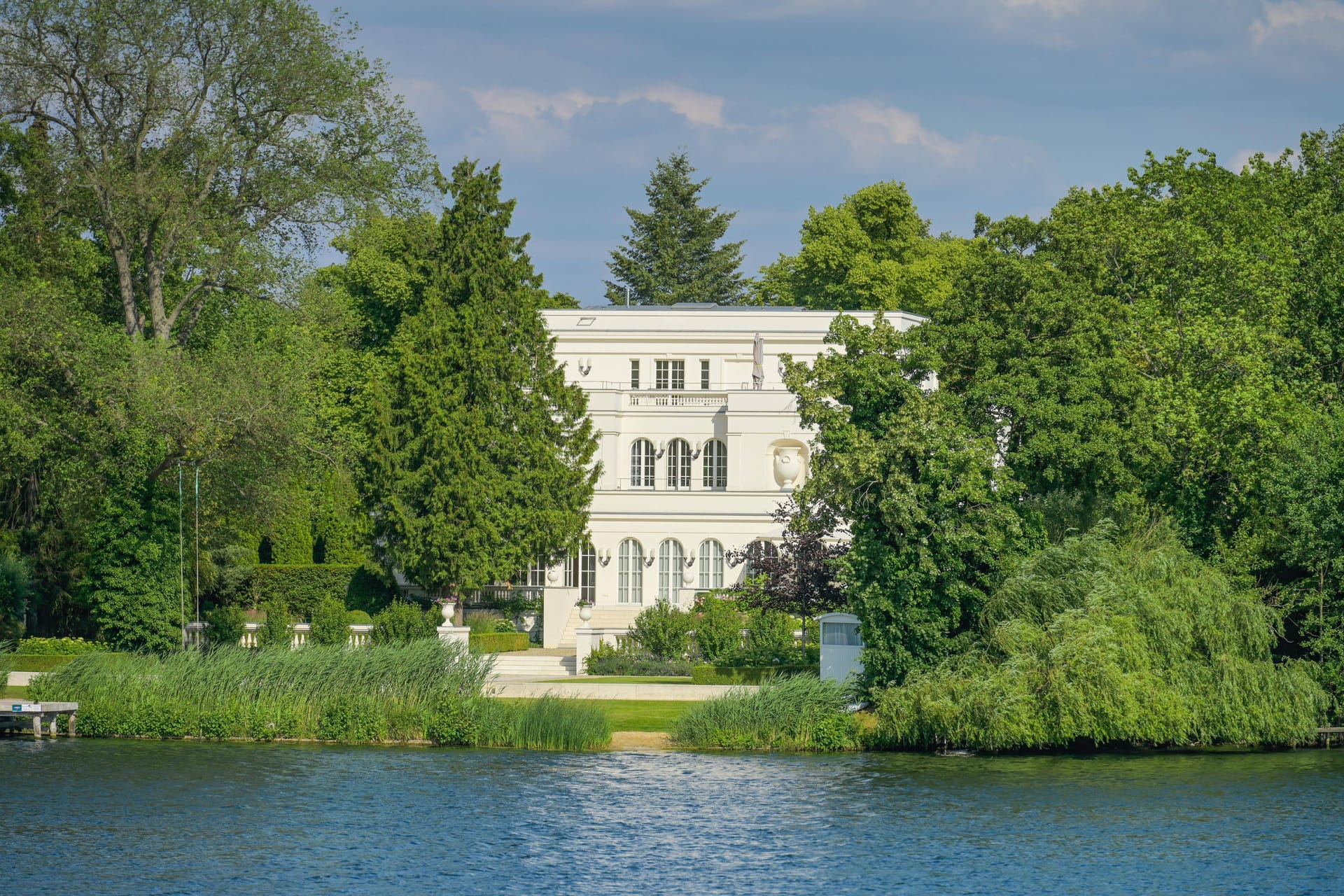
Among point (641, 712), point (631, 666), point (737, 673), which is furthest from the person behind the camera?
point (631, 666)

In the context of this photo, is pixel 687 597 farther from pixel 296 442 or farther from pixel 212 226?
pixel 212 226

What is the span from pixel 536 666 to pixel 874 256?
35.4 metres

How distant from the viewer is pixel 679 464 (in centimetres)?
5416

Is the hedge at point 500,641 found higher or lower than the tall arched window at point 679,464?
lower

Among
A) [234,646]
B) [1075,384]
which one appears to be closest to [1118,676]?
[1075,384]

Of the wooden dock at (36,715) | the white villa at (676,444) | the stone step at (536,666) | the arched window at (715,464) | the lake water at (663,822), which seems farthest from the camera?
the arched window at (715,464)

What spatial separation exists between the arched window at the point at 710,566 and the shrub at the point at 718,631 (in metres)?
8.16

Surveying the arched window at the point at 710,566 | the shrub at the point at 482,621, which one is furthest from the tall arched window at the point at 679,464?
the shrub at the point at 482,621

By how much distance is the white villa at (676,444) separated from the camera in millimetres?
50094

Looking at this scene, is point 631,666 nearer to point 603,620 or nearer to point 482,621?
point 482,621

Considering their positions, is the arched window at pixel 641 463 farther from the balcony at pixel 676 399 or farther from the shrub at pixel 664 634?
the shrub at pixel 664 634

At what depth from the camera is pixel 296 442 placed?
3891cm

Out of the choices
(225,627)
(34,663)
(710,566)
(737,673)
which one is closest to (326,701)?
(737,673)

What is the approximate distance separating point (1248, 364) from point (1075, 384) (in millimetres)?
3928
